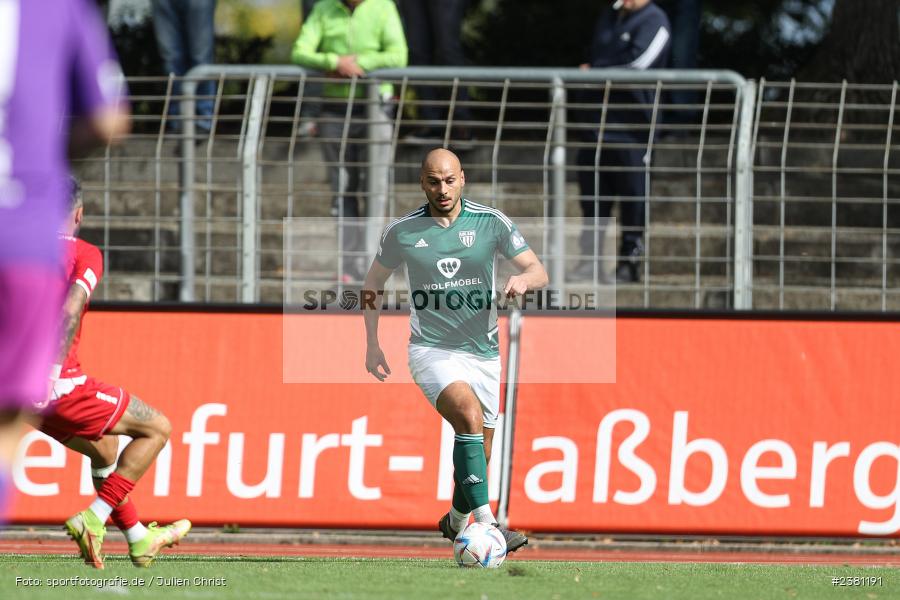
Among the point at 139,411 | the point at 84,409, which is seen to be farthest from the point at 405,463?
the point at 84,409

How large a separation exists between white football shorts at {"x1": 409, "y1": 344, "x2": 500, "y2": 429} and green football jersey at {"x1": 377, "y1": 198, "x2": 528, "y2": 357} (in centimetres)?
6

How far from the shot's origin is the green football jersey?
858cm

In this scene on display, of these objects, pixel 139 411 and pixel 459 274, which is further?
pixel 459 274

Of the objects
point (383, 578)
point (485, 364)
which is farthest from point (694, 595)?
point (485, 364)

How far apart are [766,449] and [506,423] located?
1828 millimetres

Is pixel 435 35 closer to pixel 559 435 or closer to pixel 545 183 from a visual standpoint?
pixel 545 183

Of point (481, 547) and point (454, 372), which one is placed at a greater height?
point (454, 372)

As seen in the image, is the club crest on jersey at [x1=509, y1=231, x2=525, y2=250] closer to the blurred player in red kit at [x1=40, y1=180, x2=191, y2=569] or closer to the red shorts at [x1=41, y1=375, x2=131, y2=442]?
the blurred player in red kit at [x1=40, y1=180, x2=191, y2=569]

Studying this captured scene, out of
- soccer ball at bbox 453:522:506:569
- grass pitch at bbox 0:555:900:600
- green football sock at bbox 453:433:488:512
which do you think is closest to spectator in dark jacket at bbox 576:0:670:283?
green football sock at bbox 453:433:488:512

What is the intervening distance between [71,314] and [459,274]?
7.76 feet

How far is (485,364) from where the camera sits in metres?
8.58

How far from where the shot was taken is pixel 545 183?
1075 cm

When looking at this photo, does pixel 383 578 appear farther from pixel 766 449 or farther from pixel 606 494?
pixel 766 449

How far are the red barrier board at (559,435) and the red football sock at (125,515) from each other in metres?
2.17
